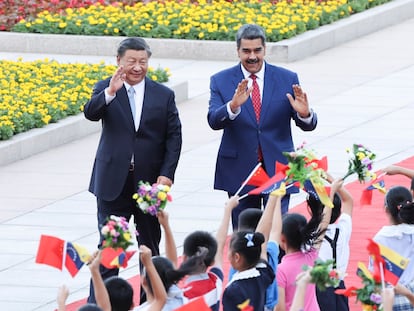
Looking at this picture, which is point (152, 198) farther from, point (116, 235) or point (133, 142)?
point (133, 142)

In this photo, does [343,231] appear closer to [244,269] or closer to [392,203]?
[392,203]

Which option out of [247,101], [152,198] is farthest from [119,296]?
[247,101]

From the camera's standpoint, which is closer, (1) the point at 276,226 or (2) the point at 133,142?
(1) the point at 276,226

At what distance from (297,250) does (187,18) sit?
13.5 m

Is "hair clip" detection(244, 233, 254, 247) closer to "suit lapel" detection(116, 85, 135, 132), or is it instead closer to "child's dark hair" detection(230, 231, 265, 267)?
"child's dark hair" detection(230, 231, 265, 267)

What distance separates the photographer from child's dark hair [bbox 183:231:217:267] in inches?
331

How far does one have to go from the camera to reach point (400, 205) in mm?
9484

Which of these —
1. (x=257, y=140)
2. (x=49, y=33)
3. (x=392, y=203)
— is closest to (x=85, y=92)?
(x=49, y=33)

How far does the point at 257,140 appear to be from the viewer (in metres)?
10.4

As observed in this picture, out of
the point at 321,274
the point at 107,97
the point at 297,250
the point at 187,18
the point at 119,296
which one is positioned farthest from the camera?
the point at 187,18

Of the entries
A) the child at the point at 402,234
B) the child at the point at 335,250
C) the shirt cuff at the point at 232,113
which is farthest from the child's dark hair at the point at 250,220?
the shirt cuff at the point at 232,113

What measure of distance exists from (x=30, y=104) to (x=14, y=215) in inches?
137

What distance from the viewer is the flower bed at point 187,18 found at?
71.8 feet

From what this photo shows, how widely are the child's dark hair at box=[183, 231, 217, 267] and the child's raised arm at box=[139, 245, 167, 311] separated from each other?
80 cm
